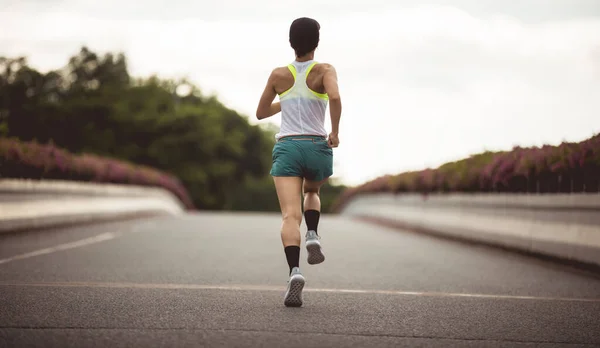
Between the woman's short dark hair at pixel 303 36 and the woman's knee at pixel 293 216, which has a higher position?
the woman's short dark hair at pixel 303 36

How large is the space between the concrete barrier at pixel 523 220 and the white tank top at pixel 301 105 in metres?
4.01

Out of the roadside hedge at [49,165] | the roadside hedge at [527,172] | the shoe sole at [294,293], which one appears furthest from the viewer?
the roadside hedge at [49,165]

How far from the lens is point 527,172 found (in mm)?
10742

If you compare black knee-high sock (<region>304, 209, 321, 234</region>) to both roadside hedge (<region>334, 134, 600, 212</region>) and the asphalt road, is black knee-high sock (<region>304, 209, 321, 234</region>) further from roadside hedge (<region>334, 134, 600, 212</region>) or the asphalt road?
roadside hedge (<region>334, 134, 600, 212</region>)

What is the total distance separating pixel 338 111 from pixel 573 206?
14.3 ft

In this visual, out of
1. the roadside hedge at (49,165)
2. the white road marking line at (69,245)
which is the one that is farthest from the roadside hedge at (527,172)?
the roadside hedge at (49,165)

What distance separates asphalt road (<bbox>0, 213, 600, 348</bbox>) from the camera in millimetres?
4570

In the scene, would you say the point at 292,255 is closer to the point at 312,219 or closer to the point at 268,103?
the point at 312,219

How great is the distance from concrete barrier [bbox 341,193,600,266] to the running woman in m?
3.92

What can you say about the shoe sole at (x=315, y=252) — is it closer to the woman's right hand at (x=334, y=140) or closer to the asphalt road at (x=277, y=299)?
the asphalt road at (x=277, y=299)

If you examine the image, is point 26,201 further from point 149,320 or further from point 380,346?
point 380,346

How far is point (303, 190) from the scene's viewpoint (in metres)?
6.50

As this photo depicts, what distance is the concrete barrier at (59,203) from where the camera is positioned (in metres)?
12.7

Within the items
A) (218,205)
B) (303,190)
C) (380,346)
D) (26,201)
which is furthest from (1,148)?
(218,205)
